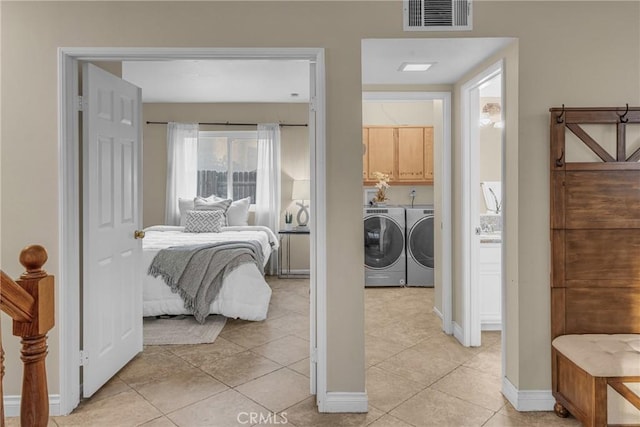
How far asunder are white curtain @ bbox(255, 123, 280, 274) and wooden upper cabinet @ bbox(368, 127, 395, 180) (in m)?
1.42

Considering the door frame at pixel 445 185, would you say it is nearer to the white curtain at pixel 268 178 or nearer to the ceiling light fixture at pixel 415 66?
the ceiling light fixture at pixel 415 66

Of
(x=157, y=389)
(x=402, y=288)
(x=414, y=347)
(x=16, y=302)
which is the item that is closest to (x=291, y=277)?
(x=402, y=288)

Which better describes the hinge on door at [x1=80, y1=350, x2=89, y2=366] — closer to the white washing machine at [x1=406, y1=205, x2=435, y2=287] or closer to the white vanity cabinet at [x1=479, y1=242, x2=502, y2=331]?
the white vanity cabinet at [x1=479, y1=242, x2=502, y2=331]

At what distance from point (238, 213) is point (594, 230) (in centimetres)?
461

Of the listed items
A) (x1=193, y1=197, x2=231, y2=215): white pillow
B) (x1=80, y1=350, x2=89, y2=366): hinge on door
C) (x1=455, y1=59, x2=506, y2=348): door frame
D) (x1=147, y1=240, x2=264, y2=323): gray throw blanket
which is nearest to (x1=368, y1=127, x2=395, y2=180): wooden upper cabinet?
(x1=193, y1=197, x2=231, y2=215): white pillow

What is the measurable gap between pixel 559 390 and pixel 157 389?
95.7 inches

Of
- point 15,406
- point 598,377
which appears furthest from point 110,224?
point 598,377

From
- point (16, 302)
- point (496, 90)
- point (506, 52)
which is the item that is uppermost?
point (496, 90)

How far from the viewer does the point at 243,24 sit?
2371mm

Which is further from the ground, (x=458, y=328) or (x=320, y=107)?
(x=320, y=107)

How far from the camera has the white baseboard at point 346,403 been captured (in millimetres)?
2393

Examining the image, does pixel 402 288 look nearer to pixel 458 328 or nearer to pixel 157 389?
pixel 458 328

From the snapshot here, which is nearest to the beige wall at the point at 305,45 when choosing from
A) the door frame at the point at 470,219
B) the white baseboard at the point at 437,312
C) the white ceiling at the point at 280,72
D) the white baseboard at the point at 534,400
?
the white ceiling at the point at 280,72

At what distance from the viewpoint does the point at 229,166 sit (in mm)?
6438
